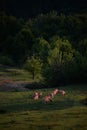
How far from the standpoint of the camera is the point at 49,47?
84688 mm

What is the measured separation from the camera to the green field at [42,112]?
34.5 metres

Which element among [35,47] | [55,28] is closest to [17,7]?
[55,28]

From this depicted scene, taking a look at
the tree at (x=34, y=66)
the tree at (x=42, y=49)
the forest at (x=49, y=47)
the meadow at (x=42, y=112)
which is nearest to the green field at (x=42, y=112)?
the meadow at (x=42, y=112)

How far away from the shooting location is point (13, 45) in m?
112

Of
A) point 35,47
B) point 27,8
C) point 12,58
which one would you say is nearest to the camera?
point 35,47

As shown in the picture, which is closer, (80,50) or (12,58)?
(80,50)

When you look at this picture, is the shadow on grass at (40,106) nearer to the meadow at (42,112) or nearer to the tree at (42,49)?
the meadow at (42,112)

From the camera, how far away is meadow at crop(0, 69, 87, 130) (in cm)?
→ 3450

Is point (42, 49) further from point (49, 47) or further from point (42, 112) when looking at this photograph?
point (42, 112)

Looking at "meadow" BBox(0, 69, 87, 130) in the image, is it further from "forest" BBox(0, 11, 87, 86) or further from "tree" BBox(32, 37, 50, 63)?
"tree" BBox(32, 37, 50, 63)

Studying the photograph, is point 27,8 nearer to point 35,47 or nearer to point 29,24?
point 29,24

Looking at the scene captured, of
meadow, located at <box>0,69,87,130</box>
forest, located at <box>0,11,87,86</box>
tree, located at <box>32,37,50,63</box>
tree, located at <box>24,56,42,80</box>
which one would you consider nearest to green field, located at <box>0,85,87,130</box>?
meadow, located at <box>0,69,87,130</box>

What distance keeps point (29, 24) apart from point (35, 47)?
31735mm

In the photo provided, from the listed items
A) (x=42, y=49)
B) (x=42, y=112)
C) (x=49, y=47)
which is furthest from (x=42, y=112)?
(x=42, y=49)
